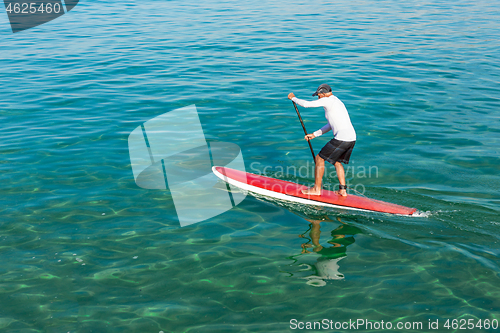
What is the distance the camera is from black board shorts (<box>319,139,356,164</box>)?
7.88 meters

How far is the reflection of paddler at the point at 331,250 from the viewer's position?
20.4 ft

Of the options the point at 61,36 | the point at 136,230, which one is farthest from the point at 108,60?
the point at 136,230

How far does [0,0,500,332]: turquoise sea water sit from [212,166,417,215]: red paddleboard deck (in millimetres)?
255

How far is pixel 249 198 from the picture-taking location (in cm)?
859

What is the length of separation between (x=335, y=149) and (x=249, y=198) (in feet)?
6.68

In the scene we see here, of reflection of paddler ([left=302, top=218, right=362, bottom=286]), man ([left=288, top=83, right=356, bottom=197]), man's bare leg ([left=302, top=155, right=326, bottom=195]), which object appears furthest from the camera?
man's bare leg ([left=302, top=155, right=326, bottom=195])

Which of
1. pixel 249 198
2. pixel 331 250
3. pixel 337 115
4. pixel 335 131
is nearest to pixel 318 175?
pixel 335 131

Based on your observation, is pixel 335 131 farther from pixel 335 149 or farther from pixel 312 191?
pixel 312 191

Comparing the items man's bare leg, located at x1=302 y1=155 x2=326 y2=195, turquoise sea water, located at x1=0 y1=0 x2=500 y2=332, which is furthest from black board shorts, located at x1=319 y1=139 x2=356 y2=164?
turquoise sea water, located at x1=0 y1=0 x2=500 y2=332

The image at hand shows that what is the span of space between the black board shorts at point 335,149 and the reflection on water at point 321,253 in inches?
47.5

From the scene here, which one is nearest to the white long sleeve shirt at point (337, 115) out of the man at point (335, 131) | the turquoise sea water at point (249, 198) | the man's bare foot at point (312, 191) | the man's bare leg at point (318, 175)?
the man at point (335, 131)

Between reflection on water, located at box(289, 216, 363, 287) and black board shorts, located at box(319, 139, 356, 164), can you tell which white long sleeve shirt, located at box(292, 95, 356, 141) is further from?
reflection on water, located at box(289, 216, 363, 287)

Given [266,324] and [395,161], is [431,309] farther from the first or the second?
[395,161]

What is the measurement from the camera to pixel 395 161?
988cm
